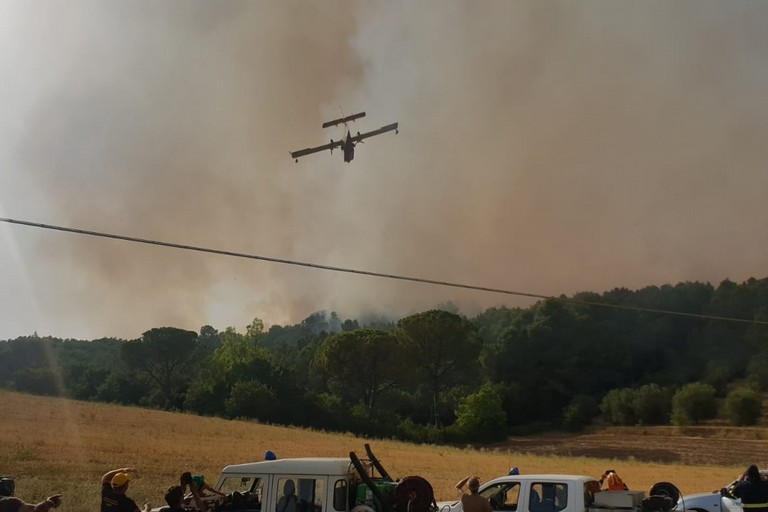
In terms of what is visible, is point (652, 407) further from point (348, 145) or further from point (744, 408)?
point (348, 145)

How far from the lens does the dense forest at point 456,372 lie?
75750mm

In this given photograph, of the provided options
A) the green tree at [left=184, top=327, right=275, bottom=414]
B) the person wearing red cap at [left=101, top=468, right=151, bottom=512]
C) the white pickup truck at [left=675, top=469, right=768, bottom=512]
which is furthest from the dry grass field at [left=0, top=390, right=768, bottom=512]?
the green tree at [left=184, top=327, right=275, bottom=414]

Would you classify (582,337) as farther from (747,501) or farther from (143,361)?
(747,501)

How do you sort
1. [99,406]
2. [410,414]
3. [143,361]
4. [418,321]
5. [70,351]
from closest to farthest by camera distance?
[99,406]
[410,414]
[418,321]
[143,361]
[70,351]

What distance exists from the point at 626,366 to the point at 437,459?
6997 cm

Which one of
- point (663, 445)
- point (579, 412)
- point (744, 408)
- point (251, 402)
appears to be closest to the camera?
point (663, 445)

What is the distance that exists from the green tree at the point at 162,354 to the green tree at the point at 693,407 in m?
57.2

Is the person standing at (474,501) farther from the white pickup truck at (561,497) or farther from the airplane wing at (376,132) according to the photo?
the airplane wing at (376,132)

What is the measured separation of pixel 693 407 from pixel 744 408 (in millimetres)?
5980

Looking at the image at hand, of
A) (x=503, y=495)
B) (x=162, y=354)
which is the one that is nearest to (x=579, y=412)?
(x=162, y=354)

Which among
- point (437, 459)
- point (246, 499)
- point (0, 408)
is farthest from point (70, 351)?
point (246, 499)

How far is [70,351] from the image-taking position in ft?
384

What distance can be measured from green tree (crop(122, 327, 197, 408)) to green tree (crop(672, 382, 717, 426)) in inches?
2252

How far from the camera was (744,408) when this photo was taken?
83.0m
